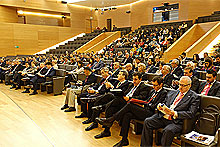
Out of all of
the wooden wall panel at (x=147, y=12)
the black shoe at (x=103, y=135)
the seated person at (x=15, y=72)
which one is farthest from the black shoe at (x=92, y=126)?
the wooden wall panel at (x=147, y=12)

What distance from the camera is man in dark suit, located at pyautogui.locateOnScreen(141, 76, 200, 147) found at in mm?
2307

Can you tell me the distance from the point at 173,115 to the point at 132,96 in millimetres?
767

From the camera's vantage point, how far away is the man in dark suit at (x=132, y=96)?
2.96 meters

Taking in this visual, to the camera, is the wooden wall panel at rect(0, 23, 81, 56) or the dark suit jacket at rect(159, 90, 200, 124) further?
the wooden wall panel at rect(0, 23, 81, 56)

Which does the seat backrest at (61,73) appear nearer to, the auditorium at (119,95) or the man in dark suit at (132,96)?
the auditorium at (119,95)

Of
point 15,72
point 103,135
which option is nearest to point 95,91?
point 103,135

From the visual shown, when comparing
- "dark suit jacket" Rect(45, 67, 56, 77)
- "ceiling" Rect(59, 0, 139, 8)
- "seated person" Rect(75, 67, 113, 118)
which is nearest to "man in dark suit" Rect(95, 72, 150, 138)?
"seated person" Rect(75, 67, 113, 118)

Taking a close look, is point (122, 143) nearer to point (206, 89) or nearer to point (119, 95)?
point (119, 95)

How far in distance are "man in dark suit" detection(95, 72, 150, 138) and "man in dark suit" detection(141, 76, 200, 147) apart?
44 cm

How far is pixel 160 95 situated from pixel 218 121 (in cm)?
77

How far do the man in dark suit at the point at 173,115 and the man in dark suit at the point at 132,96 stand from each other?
436 mm

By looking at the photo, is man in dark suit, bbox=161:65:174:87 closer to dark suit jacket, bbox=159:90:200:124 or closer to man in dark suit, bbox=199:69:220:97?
man in dark suit, bbox=199:69:220:97

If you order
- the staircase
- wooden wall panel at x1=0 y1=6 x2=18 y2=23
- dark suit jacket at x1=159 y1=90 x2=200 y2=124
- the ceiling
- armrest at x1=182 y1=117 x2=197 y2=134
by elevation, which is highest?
the ceiling

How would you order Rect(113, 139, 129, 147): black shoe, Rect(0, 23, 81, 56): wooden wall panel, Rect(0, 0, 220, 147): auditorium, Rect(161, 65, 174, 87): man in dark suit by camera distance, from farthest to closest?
Rect(0, 23, 81, 56): wooden wall panel → Rect(161, 65, 174, 87): man in dark suit → Rect(113, 139, 129, 147): black shoe → Rect(0, 0, 220, 147): auditorium
